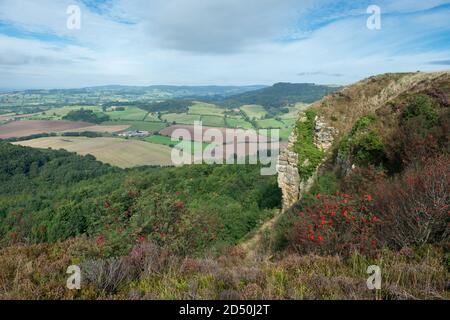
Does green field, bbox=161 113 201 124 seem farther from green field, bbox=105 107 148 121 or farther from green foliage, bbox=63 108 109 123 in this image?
green foliage, bbox=63 108 109 123

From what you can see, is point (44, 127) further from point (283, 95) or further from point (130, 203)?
point (130, 203)

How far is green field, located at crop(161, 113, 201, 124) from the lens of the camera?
108 m

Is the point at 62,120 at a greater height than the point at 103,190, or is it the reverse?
the point at 62,120

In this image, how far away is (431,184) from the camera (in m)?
6.49

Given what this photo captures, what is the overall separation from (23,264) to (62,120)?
129m

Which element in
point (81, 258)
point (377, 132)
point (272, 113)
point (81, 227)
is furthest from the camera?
point (272, 113)

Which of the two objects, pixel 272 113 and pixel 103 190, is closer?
pixel 103 190

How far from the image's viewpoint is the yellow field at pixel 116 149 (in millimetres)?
71438

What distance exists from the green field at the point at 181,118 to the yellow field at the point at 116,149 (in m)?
27.5

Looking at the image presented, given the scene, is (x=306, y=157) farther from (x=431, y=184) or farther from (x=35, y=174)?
(x=35, y=174)

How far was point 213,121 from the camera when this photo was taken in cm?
9831

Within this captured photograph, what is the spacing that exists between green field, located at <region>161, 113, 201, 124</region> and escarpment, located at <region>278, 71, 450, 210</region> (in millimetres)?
87497
